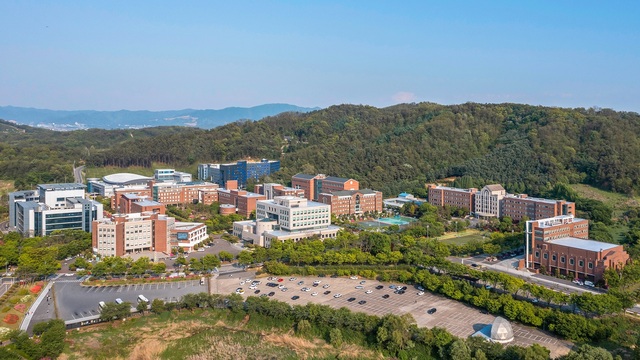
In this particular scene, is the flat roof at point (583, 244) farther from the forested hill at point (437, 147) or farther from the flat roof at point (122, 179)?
the flat roof at point (122, 179)

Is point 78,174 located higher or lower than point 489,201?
higher

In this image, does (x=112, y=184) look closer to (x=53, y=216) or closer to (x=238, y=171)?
(x=238, y=171)

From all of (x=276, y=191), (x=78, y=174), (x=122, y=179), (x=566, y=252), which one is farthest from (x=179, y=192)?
(x=566, y=252)

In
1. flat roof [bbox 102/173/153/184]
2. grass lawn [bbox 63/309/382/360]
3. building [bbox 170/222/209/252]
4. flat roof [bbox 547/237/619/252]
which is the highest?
flat roof [bbox 102/173/153/184]

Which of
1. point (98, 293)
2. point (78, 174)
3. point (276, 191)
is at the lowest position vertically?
point (98, 293)

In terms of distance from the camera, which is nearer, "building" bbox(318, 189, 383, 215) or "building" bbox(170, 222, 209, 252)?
"building" bbox(170, 222, 209, 252)

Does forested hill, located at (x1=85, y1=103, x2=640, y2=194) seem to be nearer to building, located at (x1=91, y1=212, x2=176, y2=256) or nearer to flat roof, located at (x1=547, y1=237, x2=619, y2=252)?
flat roof, located at (x1=547, y1=237, x2=619, y2=252)

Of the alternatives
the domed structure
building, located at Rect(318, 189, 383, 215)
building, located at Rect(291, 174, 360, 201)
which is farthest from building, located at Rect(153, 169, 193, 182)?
the domed structure
